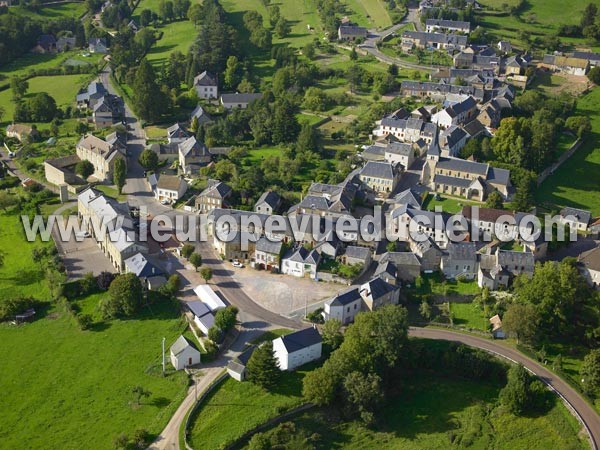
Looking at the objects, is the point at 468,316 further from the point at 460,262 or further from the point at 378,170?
the point at 378,170

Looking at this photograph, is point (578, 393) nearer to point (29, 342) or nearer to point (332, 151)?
point (29, 342)

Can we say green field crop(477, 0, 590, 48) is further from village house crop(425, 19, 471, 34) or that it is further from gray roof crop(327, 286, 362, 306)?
gray roof crop(327, 286, 362, 306)

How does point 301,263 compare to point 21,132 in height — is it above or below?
below

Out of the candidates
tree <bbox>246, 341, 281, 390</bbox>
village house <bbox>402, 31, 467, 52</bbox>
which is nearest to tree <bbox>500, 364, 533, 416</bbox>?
tree <bbox>246, 341, 281, 390</bbox>

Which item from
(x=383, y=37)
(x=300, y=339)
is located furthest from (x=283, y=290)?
(x=383, y=37)

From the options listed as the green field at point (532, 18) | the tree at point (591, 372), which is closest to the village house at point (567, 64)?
the green field at point (532, 18)
